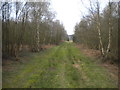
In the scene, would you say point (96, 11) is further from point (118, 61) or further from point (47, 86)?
point (47, 86)

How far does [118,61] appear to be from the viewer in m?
15.5

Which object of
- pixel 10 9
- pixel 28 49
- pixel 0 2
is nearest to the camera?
pixel 0 2

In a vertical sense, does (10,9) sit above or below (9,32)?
above

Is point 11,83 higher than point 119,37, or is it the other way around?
point 119,37

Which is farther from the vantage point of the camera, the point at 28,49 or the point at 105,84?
the point at 28,49

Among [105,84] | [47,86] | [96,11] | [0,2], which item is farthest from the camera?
[96,11]

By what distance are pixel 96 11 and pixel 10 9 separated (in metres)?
9.28

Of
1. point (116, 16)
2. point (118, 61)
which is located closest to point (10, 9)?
point (116, 16)

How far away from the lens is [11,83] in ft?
27.9

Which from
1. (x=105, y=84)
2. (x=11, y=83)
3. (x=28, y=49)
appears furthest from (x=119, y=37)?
(x=28, y=49)

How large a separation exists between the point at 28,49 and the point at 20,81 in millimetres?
17729

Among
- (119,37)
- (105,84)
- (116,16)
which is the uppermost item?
(116,16)

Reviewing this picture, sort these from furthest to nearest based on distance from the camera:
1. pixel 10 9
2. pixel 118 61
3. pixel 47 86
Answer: pixel 10 9, pixel 118 61, pixel 47 86

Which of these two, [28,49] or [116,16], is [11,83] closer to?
[116,16]
